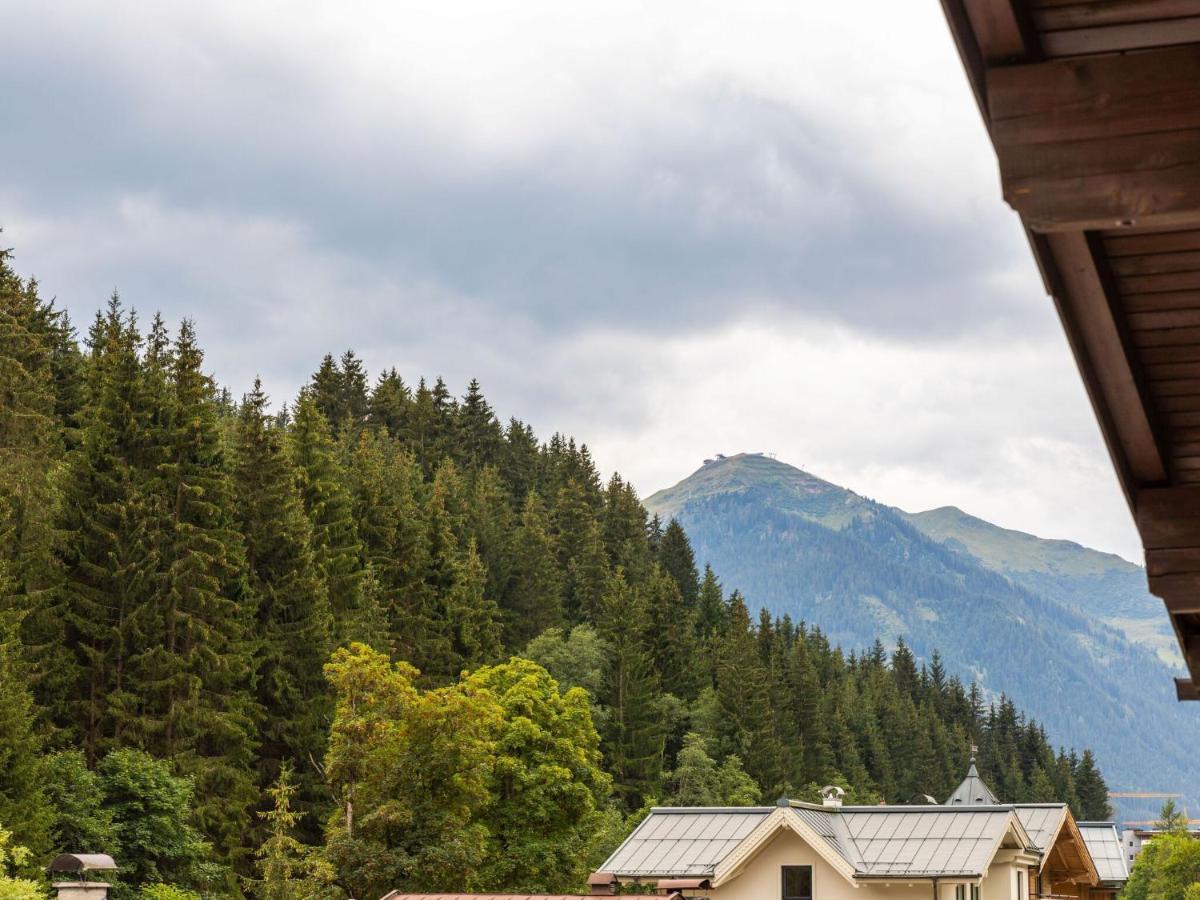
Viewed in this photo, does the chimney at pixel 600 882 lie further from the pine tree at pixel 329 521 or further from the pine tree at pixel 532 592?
the pine tree at pixel 532 592

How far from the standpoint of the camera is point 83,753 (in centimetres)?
4694

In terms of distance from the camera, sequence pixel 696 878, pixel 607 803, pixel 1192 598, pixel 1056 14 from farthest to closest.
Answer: pixel 607 803 → pixel 696 878 → pixel 1192 598 → pixel 1056 14

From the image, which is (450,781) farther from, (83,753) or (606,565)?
(606,565)

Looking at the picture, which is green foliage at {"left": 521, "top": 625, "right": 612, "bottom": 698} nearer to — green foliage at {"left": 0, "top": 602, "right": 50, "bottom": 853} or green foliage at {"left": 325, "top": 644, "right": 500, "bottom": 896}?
green foliage at {"left": 325, "top": 644, "right": 500, "bottom": 896}

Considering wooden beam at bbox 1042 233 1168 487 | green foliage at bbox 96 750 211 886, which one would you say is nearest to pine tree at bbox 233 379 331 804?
green foliage at bbox 96 750 211 886

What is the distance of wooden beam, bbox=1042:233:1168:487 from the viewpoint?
475 cm

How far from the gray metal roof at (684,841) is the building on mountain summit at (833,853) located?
27 mm

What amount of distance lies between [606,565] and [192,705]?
5599 centimetres

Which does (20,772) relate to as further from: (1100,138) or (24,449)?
(1100,138)

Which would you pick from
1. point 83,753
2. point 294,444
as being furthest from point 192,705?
point 294,444

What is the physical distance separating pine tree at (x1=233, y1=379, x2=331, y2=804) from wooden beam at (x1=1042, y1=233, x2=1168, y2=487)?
52.2 metres

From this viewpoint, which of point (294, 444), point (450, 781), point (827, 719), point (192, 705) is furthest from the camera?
point (827, 719)

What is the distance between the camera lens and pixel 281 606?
5944 cm

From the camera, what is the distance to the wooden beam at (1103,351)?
4.75m
